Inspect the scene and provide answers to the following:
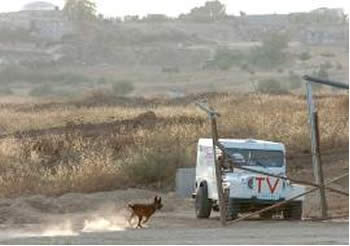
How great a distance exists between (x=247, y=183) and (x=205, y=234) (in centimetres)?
414

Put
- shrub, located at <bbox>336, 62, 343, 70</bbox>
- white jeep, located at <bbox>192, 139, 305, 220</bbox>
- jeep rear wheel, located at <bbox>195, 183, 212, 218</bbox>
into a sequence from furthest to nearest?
shrub, located at <bbox>336, 62, 343, 70</bbox>, jeep rear wheel, located at <bbox>195, 183, 212, 218</bbox>, white jeep, located at <bbox>192, 139, 305, 220</bbox>

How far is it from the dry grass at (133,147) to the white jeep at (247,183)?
7656 millimetres

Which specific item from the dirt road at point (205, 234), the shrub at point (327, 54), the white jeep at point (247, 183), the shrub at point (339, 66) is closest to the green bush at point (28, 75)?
the shrub at point (339, 66)

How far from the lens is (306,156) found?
3825cm

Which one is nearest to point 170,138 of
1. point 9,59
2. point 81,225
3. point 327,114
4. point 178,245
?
point 327,114

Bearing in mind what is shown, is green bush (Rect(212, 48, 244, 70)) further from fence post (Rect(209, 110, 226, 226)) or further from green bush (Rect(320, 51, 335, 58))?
fence post (Rect(209, 110, 226, 226))

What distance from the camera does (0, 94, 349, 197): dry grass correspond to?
3428 cm

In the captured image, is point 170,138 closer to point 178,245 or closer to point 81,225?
point 81,225

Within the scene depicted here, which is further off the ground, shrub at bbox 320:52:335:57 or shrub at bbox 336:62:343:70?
shrub at bbox 320:52:335:57

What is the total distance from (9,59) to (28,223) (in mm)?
135476

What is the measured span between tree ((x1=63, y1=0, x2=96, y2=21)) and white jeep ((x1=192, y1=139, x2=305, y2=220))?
544 ft

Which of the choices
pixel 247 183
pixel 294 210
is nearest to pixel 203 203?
pixel 247 183

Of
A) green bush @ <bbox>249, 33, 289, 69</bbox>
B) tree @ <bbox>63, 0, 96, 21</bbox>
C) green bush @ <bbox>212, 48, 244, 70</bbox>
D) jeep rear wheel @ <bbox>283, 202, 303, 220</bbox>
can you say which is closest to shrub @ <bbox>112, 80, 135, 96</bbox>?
green bush @ <bbox>212, 48, 244, 70</bbox>

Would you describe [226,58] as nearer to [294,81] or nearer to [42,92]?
[294,81]
